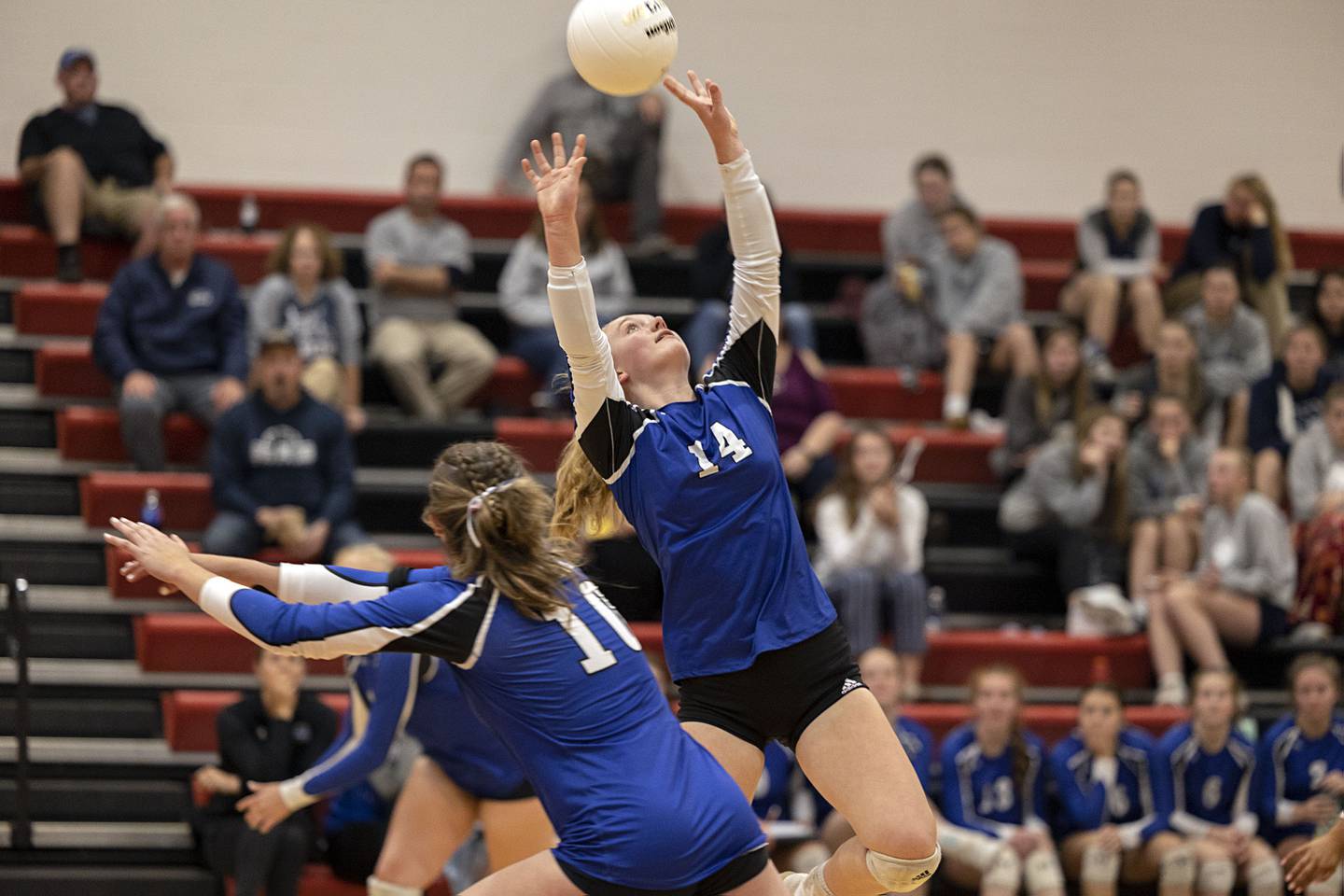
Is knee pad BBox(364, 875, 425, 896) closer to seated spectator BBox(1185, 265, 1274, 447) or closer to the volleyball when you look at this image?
the volleyball

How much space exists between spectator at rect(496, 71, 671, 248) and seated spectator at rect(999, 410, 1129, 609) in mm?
3051

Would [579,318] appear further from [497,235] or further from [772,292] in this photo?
[497,235]

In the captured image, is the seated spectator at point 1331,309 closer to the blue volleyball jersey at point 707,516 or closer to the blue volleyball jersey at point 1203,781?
the blue volleyball jersey at point 1203,781

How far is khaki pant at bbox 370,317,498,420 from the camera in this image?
997cm

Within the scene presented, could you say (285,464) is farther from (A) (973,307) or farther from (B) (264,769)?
(A) (973,307)

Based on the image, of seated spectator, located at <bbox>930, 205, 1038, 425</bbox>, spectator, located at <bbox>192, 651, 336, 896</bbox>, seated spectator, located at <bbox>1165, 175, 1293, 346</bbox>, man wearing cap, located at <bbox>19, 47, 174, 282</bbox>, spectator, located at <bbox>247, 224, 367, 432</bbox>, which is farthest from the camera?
seated spectator, located at <bbox>1165, 175, 1293, 346</bbox>

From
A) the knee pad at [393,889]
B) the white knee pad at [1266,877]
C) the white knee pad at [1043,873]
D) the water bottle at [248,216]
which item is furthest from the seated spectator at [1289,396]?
the water bottle at [248,216]

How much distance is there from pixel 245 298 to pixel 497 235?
1.95m

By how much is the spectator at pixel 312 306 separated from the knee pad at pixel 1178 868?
476 cm

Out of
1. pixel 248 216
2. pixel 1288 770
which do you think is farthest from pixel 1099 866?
pixel 248 216

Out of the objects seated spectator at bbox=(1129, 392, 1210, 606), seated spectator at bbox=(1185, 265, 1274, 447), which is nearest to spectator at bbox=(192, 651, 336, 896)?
seated spectator at bbox=(1129, 392, 1210, 606)

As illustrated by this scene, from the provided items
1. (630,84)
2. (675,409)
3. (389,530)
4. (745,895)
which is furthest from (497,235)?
(745,895)

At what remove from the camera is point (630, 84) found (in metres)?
5.28

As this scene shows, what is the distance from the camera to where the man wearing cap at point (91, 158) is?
10.5 m
